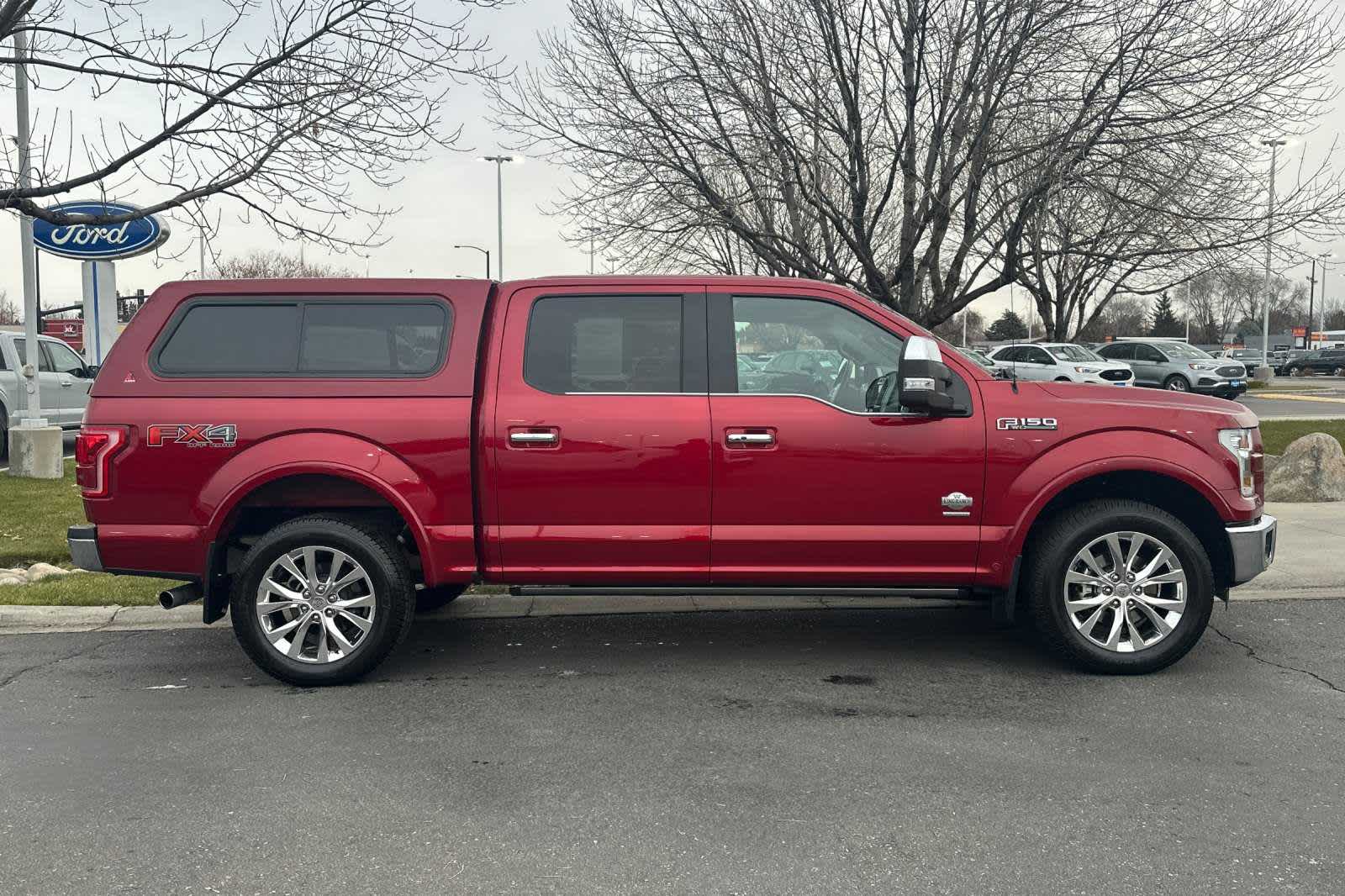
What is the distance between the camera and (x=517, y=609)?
6.73 m

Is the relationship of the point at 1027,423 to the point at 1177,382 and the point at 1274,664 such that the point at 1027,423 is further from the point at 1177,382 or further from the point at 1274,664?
the point at 1177,382

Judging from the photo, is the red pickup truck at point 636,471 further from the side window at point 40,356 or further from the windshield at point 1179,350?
the windshield at point 1179,350

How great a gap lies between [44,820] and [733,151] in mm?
10168

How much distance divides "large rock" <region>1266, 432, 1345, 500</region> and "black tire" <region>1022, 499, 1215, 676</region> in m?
6.55

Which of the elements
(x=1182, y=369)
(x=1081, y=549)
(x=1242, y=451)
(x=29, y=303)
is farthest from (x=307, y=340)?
(x=1182, y=369)

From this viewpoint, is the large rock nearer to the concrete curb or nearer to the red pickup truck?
the concrete curb

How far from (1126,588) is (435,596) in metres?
3.76

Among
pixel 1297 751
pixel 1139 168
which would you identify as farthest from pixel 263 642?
pixel 1139 168

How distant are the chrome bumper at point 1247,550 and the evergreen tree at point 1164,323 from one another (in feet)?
340

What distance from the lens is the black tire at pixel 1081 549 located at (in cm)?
511

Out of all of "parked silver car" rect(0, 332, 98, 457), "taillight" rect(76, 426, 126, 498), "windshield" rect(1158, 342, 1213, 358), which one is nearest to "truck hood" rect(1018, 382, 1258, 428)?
"taillight" rect(76, 426, 126, 498)

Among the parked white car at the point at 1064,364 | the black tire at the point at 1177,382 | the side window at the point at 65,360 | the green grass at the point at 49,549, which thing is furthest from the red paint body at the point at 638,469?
the black tire at the point at 1177,382

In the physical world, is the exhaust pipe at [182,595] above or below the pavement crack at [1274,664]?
above

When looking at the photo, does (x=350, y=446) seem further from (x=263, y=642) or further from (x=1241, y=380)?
(x=1241, y=380)
